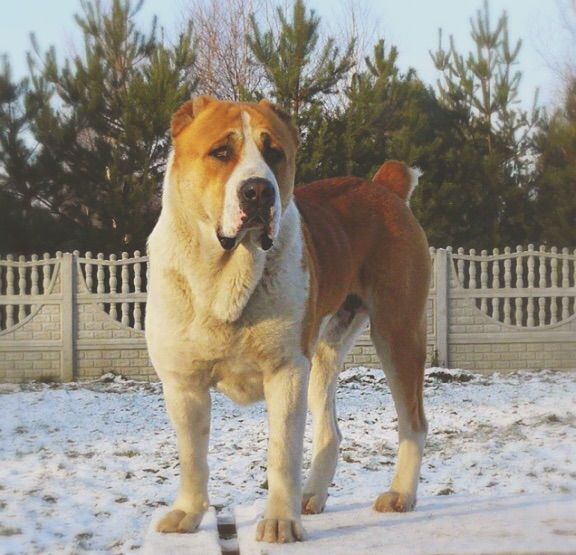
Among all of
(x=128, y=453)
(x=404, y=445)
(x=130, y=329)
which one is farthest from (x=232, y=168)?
(x=130, y=329)

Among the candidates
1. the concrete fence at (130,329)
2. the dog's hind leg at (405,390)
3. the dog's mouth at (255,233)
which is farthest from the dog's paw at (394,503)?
the concrete fence at (130,329)

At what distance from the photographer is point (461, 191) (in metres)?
15.5

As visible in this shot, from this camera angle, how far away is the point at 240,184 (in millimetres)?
2244

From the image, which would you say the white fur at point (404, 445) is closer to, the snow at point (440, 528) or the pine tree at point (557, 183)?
the snow at point (440, 528)

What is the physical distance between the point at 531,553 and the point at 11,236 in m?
12.7

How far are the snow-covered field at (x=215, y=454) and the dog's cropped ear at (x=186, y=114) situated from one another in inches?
90.2

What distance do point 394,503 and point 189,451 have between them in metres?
0.84

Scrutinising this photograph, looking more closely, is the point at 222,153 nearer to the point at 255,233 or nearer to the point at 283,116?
the point at 255,233

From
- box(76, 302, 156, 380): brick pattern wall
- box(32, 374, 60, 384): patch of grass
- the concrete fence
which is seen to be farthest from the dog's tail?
box(32, 374, 60, 384): patch of grass

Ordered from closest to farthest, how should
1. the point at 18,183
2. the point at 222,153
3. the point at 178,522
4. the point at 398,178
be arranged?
1. the point at 222,153
2. the point at 178,522
3. the point at 398,178
4. the point at 18,183

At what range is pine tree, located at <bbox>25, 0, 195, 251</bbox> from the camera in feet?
45.0

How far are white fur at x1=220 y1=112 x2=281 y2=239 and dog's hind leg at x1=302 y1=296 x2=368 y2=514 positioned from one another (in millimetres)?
1055

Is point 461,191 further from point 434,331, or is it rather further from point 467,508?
point 467,508

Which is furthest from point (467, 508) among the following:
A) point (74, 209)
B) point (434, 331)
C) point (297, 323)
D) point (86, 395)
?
point (74, 209)
